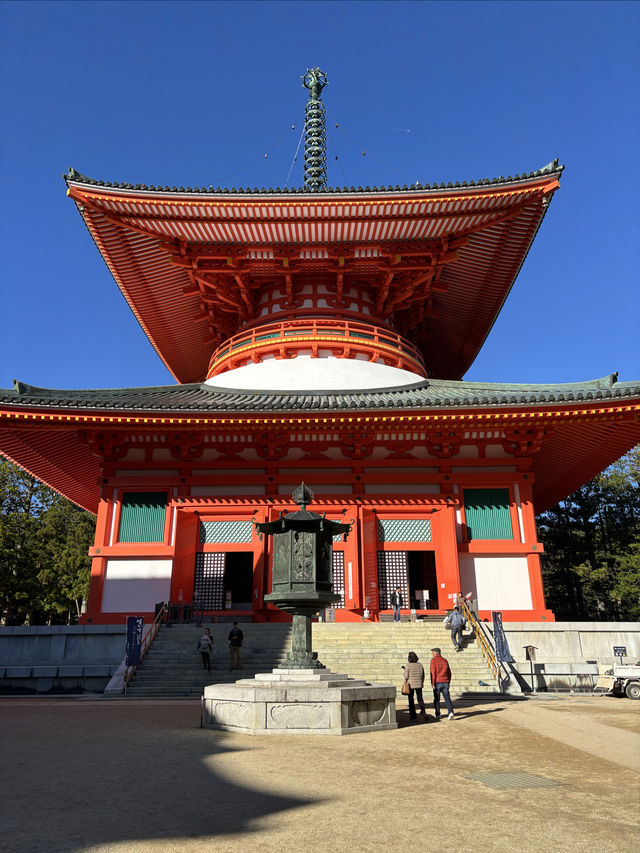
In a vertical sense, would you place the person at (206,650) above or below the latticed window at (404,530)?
below

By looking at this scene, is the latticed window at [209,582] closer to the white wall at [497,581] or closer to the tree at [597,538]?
the white wall at [497,581]

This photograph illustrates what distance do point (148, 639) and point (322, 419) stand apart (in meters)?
7.66

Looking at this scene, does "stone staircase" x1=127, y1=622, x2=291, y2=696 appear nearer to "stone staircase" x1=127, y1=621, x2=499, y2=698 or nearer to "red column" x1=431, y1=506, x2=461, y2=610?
"stone staircase" x1=127, y1=621, x2=499, y2=698

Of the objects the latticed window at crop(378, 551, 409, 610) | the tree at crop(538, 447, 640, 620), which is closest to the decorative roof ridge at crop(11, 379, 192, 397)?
the latticed window at crop(378, 551, 409, 610)

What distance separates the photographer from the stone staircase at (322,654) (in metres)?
14.4

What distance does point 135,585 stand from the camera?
1916 centimetres

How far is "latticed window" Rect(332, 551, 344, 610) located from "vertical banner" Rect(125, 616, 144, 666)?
6.43m

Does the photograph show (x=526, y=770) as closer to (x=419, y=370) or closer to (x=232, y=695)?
(x=232, y=695)

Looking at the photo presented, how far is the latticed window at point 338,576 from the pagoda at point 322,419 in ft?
0.23

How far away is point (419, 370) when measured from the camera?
2541cm

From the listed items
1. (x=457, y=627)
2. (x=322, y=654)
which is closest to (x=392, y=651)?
(x=322, y=654)

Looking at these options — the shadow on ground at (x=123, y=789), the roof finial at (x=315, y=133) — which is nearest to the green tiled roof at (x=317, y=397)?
the shadow on ground at (x=123, y=789)

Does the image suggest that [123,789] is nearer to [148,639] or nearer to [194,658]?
[194,658]

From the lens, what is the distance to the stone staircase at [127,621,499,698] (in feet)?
47.2
